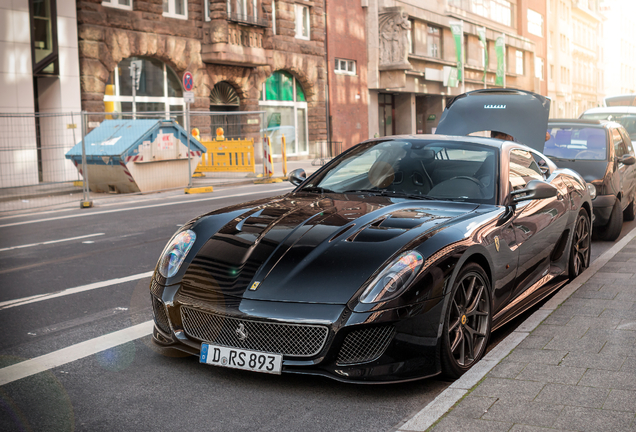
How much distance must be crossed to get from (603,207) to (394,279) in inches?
241

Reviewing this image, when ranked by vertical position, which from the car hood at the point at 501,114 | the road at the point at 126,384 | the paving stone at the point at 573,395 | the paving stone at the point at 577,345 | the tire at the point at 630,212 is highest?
the car hood at the point at 501,114

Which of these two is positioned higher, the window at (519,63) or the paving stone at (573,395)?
the window at (519,63)

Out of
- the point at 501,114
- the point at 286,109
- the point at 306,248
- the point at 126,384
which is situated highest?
the point at 286,109

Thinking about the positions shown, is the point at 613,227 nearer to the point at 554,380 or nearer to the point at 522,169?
the point at 522,169

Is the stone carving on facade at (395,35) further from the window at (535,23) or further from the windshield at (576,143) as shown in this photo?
the window at (535,23)

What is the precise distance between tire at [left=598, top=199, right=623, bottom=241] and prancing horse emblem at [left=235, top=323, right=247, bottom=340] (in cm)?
669

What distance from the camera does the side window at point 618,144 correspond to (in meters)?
10.0

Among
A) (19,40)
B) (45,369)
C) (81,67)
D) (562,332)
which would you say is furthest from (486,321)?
(81,67)

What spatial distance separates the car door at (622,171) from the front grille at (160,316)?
7.16m

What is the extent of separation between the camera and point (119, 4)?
75.2 feet

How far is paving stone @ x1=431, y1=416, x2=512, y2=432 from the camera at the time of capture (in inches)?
122

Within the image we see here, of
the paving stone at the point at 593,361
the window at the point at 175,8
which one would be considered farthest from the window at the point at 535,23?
the paving stone at the point at 593,361

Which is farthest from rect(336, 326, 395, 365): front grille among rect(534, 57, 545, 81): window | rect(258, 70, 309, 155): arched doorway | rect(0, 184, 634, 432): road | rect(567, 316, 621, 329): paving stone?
rect(534, 57, 545, 81): window

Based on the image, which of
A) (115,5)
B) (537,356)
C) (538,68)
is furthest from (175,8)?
(538,68)
